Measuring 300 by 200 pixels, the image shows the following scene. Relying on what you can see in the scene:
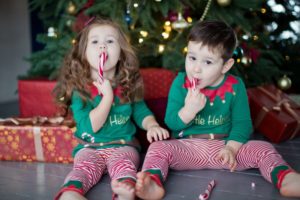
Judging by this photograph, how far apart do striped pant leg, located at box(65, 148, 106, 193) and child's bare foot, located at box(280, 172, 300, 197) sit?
1.97ft

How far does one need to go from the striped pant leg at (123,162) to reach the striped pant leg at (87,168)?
0.12 ft

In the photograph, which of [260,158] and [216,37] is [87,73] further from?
[260,158]

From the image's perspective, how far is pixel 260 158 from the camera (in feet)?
4.71

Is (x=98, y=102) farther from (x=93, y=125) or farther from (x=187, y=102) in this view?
(x=187, y=102)

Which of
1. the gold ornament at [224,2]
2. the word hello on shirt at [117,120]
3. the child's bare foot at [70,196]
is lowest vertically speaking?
the child's bare foot at [70,196]

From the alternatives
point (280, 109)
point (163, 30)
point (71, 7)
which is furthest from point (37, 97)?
point (280, 109)

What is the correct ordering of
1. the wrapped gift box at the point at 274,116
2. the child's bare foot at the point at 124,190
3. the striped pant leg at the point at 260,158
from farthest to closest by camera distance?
the wrapped gift box at the point at 274,116, the striped pant leg at the point at 260,158, the child's bare foot at the point at 124,190

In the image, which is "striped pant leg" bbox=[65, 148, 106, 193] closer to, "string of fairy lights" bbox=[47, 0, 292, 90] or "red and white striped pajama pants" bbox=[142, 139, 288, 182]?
"red and white striped pajama pants" bbox=[142, 139, 288, 182]

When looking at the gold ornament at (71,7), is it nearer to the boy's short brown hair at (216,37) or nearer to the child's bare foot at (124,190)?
the boy's short brown hair at (216,37)

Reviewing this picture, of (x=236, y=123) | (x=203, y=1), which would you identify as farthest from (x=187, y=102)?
(x=203, y=1)

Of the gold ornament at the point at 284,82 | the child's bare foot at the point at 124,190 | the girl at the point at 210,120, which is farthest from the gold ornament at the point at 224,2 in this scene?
the child's bare foot at the point at 124,190

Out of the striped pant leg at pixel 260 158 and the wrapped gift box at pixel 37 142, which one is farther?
the wrapped gift box at pixel 37 142

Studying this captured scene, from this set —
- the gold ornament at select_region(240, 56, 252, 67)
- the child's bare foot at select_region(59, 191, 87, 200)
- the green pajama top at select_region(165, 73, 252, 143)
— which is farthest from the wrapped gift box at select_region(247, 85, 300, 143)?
the child's bare foot at select_region(59, 191, 87, 200)

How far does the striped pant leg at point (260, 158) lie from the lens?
137 centimetres
